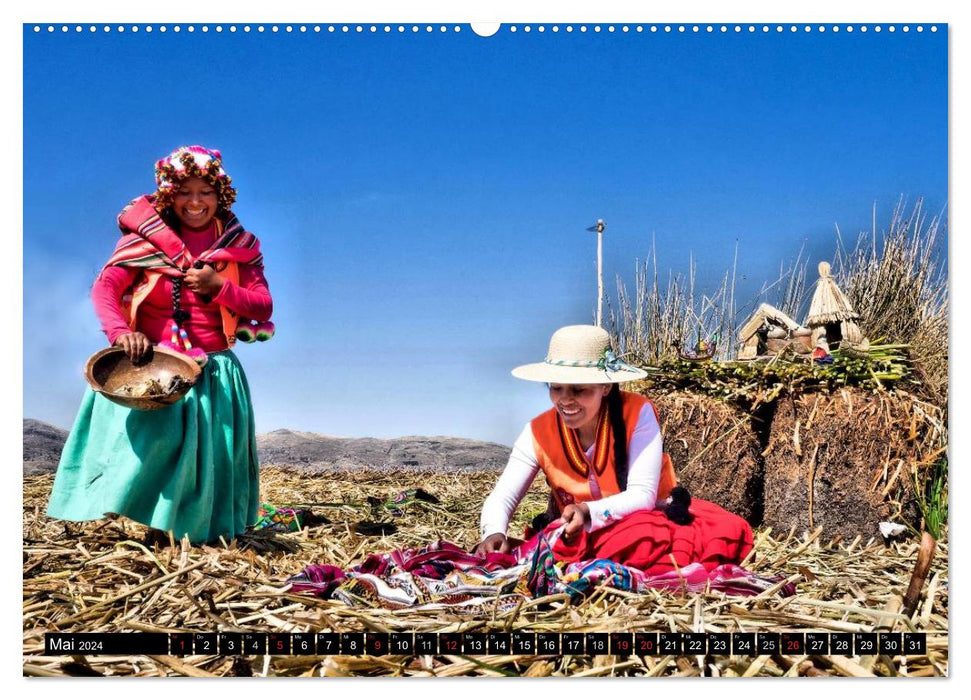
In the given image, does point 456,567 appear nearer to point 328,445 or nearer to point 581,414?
point 581,414

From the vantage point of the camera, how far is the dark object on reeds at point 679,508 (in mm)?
4469

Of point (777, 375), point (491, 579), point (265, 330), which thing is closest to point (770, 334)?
point (777, 375)

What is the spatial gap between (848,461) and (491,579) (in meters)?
2.64

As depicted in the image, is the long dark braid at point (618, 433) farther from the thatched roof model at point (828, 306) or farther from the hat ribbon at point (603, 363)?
the thatched roof model at point (828, 306)

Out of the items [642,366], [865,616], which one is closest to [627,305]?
[642,366]

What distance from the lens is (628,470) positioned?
4.50m

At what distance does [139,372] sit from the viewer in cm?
493

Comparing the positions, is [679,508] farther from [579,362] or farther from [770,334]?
[770,334]

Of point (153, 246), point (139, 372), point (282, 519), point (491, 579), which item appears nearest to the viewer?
point (491, 579)

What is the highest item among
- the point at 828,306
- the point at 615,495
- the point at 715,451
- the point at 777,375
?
the point at 828,306

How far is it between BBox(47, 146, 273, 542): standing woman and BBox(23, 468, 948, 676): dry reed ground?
0.28 meters

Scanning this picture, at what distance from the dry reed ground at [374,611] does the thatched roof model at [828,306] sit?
1308 millimetres

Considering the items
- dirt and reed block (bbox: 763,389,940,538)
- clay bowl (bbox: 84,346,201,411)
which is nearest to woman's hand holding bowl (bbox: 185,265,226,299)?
clay bowl (bbox: 84,346,201,411)

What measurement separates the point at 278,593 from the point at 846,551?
3.09 metres
